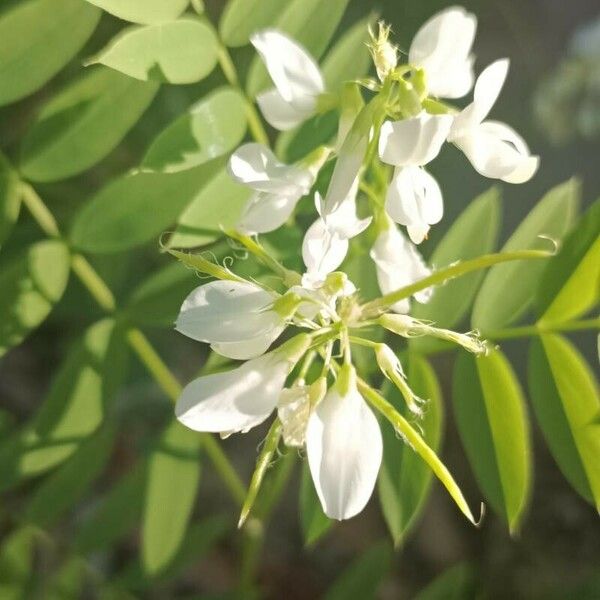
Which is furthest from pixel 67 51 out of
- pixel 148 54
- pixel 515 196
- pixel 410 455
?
pixel 515 196

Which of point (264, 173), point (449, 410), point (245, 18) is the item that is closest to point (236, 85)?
point (245, 18)

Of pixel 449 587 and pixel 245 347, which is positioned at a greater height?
pixel 245 347

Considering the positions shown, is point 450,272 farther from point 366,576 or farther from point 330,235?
point 366,576

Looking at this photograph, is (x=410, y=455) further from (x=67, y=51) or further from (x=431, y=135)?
(x=67, y=51)

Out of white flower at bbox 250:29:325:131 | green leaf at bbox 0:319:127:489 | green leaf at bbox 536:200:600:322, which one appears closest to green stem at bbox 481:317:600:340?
green leaf at bbox 536:200:600:322

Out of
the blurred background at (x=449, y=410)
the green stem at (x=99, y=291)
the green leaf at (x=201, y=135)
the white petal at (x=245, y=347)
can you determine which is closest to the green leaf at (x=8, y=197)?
the green stem at (x=99, y=291)

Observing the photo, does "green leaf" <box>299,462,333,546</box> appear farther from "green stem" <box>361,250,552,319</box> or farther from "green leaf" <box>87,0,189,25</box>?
"green leaf" <box>87,0,189,25</box>

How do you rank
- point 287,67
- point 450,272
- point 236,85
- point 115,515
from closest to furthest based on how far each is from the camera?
point 450,272 < point 287,67 < point 236,85 < point 115,515
